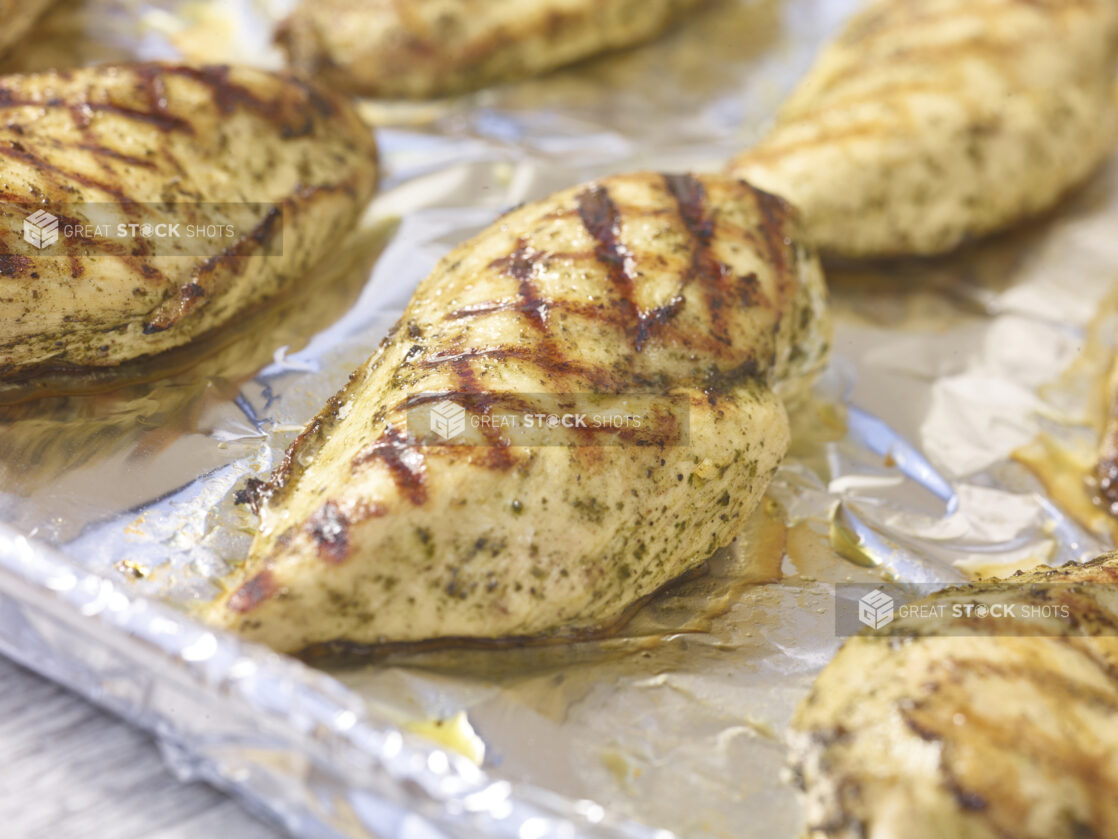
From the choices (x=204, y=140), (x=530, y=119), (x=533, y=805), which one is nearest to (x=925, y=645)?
(x=533, y=805)

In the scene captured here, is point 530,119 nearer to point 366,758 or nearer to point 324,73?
point 324,73

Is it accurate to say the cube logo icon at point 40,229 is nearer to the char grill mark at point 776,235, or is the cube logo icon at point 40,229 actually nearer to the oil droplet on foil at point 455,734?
the oil droplet on foil at point 455,734

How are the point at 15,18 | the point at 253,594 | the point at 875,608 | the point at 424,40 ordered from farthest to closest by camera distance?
the point at 424,40
the point at 15,18
the point at 875,608
the point at 253,594

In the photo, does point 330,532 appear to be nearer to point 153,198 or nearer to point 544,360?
point 544,360
